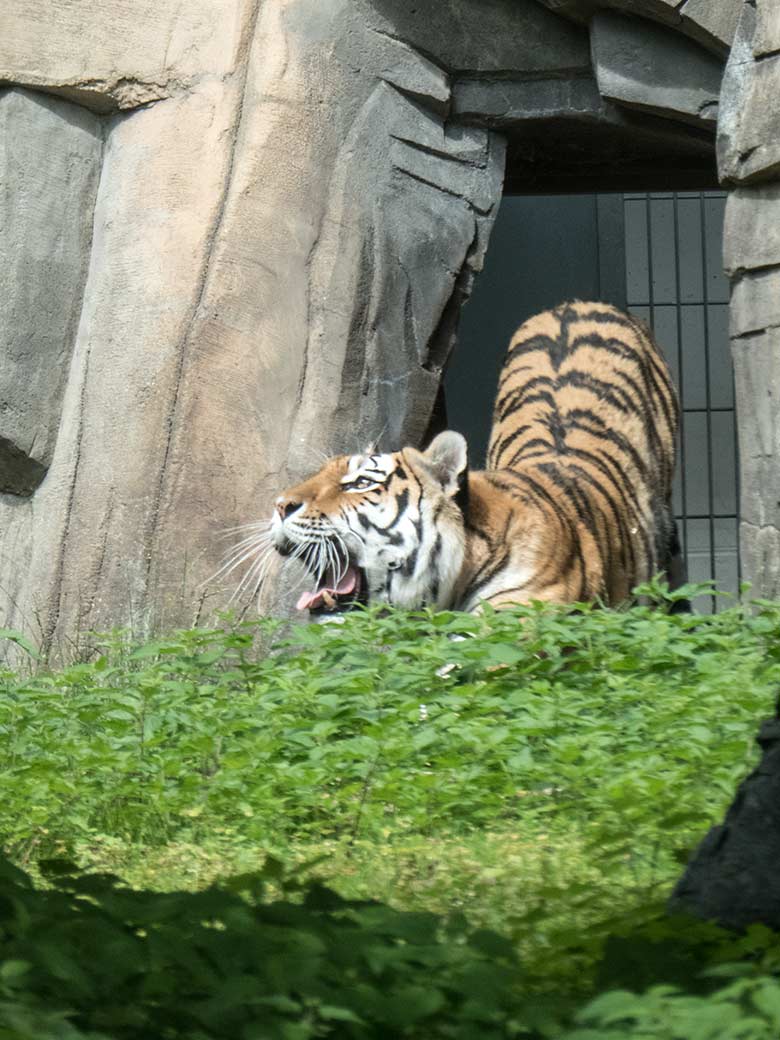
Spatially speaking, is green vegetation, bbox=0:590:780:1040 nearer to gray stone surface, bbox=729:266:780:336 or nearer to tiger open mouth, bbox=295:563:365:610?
tiger open mouth, bbox=295:563:365:610

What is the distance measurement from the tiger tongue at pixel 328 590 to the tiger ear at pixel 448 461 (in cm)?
44

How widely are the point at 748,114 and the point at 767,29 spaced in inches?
11.9

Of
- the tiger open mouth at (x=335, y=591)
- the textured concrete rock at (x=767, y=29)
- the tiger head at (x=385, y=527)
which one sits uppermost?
the textured concrete rock at (x=767, y=29)

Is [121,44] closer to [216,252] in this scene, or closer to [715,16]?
[216,252]

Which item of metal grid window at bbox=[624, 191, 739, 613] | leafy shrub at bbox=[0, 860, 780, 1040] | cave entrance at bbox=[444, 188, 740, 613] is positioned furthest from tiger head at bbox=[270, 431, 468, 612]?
metal grid window at bbox=[624, 191, 739, 613]

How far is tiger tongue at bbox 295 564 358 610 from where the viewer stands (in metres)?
5.60

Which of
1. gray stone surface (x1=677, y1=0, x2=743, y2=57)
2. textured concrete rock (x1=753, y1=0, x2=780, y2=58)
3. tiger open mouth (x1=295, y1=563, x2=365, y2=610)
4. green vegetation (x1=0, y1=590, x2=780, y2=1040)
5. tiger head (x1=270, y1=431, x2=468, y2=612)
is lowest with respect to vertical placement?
green vegetation (x1=0, y1=590, x2=780, y2=1040)

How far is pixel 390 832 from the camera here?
10.7ft

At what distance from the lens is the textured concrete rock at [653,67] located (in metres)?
6.61

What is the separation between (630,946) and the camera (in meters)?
1.75

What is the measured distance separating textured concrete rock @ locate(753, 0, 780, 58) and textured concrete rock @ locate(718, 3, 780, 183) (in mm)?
35

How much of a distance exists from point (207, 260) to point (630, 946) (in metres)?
4.95

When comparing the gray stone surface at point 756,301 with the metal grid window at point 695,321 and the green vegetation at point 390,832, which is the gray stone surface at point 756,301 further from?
the metal grid window at point 695,321

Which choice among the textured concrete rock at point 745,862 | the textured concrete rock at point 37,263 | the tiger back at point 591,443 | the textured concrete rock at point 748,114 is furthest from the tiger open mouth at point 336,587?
the textured concrete rock at point 745,862
